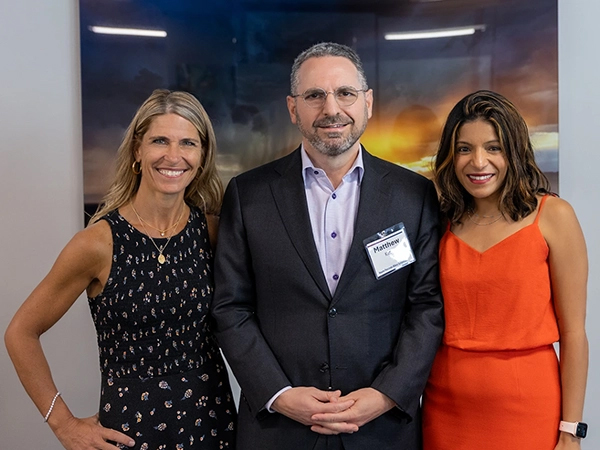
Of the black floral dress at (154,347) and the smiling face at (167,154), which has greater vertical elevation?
the smiling face at (167,154)

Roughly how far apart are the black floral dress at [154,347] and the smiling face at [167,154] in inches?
6.8

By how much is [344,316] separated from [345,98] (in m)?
0.71

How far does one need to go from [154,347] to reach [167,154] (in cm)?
63

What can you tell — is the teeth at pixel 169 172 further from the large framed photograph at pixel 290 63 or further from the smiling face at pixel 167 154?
the large framed photograph at pixel 290 63

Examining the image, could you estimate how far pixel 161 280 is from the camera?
1.83 m

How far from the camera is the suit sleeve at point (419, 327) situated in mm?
1721

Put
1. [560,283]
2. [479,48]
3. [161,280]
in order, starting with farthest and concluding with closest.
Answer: [479,48] → [161,280] → [560,283]

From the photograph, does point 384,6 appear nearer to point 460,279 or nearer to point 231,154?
point 231,154

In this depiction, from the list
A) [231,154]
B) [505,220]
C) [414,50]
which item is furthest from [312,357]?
[414,50]

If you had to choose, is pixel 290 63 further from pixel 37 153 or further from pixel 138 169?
pixel 37 153

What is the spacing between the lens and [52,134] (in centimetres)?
256

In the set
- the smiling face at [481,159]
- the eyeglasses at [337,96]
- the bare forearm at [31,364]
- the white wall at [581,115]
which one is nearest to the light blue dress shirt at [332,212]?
the eyeglasses at [337,96]

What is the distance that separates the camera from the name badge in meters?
1.77

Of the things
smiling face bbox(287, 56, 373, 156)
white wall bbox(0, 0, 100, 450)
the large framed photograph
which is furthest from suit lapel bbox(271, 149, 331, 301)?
white wall bbox(0, 0, 100, 450)
